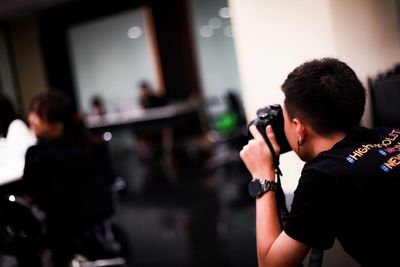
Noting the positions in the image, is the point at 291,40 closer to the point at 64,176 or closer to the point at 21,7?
the point at 64,176

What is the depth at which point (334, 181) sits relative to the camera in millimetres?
928

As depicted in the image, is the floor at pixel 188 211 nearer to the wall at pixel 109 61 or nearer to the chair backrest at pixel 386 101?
the chair backrest at pixel 386 101

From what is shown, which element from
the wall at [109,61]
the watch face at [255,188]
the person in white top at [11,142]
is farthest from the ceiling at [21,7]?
the watch face at [255,188]

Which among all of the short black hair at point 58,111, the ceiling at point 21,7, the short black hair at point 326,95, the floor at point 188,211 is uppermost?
the ceiling at point 21,7

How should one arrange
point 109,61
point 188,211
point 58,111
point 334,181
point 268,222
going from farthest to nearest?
1. point 109,61
2. point 188,211
3. point 58,111
4. point 268,222
5. point 334,181

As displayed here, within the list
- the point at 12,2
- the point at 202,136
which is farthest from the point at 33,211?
the point at 12,2

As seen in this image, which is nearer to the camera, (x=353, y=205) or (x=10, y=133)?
(x=353, y=205)

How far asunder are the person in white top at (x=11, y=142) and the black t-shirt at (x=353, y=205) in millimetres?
1130

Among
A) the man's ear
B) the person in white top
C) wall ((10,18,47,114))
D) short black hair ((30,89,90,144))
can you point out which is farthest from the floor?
wall ((10,18,47,114))

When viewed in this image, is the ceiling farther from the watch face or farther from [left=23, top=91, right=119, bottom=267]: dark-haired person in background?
the watch face

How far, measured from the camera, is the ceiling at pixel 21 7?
22.6 ft

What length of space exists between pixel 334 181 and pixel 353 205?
67 mm

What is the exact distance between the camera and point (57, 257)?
225 centimetres

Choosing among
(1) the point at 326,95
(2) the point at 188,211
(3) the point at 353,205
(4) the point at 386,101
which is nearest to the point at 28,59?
(2) the point at 188,211
